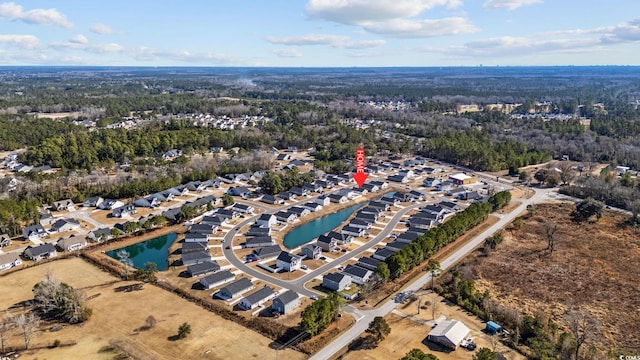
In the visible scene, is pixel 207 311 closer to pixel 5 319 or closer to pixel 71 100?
pixel 5 319

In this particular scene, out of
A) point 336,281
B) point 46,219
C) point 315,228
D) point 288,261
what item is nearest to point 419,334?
point 336,281

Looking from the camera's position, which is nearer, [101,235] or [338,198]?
[101,235]

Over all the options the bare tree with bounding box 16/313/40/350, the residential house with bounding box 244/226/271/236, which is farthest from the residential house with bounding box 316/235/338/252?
the bare tree with bounding box 16/313/40/350

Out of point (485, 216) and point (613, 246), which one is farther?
point (485, 216)

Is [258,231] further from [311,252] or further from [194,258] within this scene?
[194,258]

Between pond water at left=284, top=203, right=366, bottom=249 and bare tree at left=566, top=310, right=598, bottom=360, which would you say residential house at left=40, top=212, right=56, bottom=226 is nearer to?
pond water at left=284, top=203, right=366, bottom=249

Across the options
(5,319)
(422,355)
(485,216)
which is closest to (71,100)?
(5,319)
